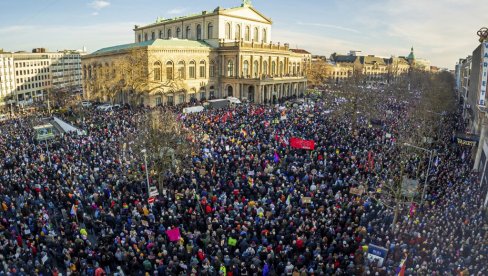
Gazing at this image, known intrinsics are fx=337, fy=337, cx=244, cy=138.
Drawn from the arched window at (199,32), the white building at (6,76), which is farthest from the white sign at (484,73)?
the white building at (6,76)

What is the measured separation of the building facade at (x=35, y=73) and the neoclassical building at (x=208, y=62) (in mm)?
25422

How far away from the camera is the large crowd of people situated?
527 inches

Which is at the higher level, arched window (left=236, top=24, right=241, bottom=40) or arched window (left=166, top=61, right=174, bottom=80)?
arched window (left=236, top=24, right=241, bottom=40)

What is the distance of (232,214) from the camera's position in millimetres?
16359

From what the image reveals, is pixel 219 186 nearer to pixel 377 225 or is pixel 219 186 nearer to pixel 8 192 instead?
pixel 377 225

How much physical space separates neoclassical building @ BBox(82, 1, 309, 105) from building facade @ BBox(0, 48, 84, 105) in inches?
1001

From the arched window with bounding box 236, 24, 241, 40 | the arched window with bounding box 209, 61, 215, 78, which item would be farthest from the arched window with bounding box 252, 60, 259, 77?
the arched window with bounding box 209, 61, 215, 78

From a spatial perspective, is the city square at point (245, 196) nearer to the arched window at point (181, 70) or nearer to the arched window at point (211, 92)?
the arched window at point (181, 70)

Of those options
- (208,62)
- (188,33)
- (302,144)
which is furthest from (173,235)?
(188,33)

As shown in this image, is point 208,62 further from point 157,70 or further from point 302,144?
point 302,144

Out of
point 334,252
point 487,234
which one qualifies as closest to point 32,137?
point 334,252

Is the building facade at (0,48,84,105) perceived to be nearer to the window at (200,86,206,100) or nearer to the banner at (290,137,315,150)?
the window at (200,86,206,100)

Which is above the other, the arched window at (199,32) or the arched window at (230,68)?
the arched window at (199,32)

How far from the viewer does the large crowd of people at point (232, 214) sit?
13.4m
